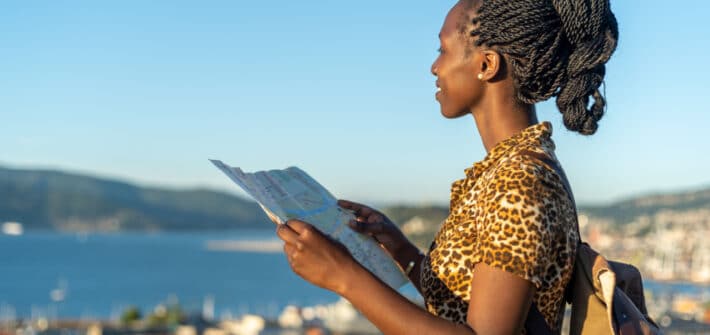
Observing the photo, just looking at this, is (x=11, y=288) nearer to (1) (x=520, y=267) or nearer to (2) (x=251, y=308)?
(2) (x=251, y=308)

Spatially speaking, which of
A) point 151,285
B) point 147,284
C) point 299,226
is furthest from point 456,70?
point 147,284

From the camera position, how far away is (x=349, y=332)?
26953 mm

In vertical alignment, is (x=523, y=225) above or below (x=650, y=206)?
above

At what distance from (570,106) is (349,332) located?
2563 cm

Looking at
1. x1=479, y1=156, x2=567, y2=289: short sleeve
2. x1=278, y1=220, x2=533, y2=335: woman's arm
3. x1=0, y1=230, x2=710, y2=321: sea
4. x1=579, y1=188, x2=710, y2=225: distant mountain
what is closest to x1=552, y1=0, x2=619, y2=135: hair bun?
x1=479, y1=156, x2=567, y2=289: short sleeve

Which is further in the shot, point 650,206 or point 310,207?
point 650,206

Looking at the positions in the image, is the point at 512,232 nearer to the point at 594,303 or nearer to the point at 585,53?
the point at 594,303

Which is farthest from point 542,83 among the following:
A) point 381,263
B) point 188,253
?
point 188,253

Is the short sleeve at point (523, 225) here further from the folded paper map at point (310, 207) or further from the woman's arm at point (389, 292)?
the folded paper map at point (310, 207)

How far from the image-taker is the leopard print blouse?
1490 millimetres

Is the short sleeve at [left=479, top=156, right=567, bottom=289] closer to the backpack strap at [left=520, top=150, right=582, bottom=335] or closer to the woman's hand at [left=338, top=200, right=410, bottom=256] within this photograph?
the backpack strap at [left=520, top=150, right=582, bottom=335]

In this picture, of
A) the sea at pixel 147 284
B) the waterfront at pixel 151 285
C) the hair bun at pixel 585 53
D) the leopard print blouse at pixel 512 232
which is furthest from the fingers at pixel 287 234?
the sea at pixel 147 284

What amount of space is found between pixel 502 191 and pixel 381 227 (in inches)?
24.0

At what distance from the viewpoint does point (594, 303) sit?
156 centimetres
